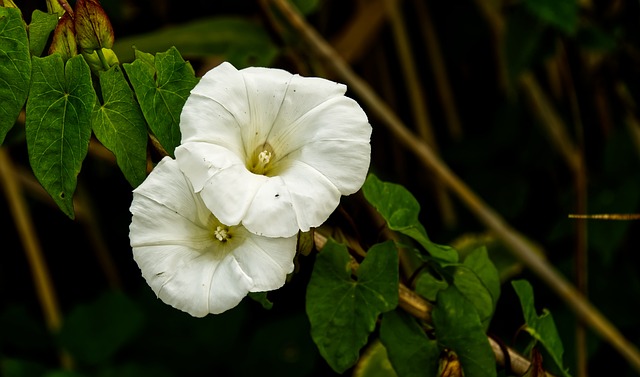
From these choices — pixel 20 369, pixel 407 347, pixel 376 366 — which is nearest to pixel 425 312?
pixel 407 347

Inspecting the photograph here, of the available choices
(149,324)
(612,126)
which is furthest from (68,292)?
(612,126)

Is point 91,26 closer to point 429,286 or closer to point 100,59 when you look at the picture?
point 100,59

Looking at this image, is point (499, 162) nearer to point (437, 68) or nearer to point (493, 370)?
point (437, 68)

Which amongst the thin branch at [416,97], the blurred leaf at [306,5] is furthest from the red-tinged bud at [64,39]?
the thin branch at [416,97]

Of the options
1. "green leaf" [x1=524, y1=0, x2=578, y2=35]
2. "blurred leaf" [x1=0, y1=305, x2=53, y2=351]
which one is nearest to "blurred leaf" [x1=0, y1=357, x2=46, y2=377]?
"blurred leaf" [x1=0, y1=305, x2=53, y2=351]

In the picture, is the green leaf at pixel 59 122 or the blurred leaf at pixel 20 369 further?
the blurred leaf at pixel 20 369

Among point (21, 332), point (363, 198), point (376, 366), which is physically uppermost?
point (363, 198)

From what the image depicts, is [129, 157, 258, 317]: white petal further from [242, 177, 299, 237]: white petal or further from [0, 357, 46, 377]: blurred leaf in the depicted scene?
[0, 357, 46, 377]: blurred leaf

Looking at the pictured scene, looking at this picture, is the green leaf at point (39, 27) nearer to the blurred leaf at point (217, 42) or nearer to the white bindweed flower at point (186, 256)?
the white bindweed flower at point (186, 256)
